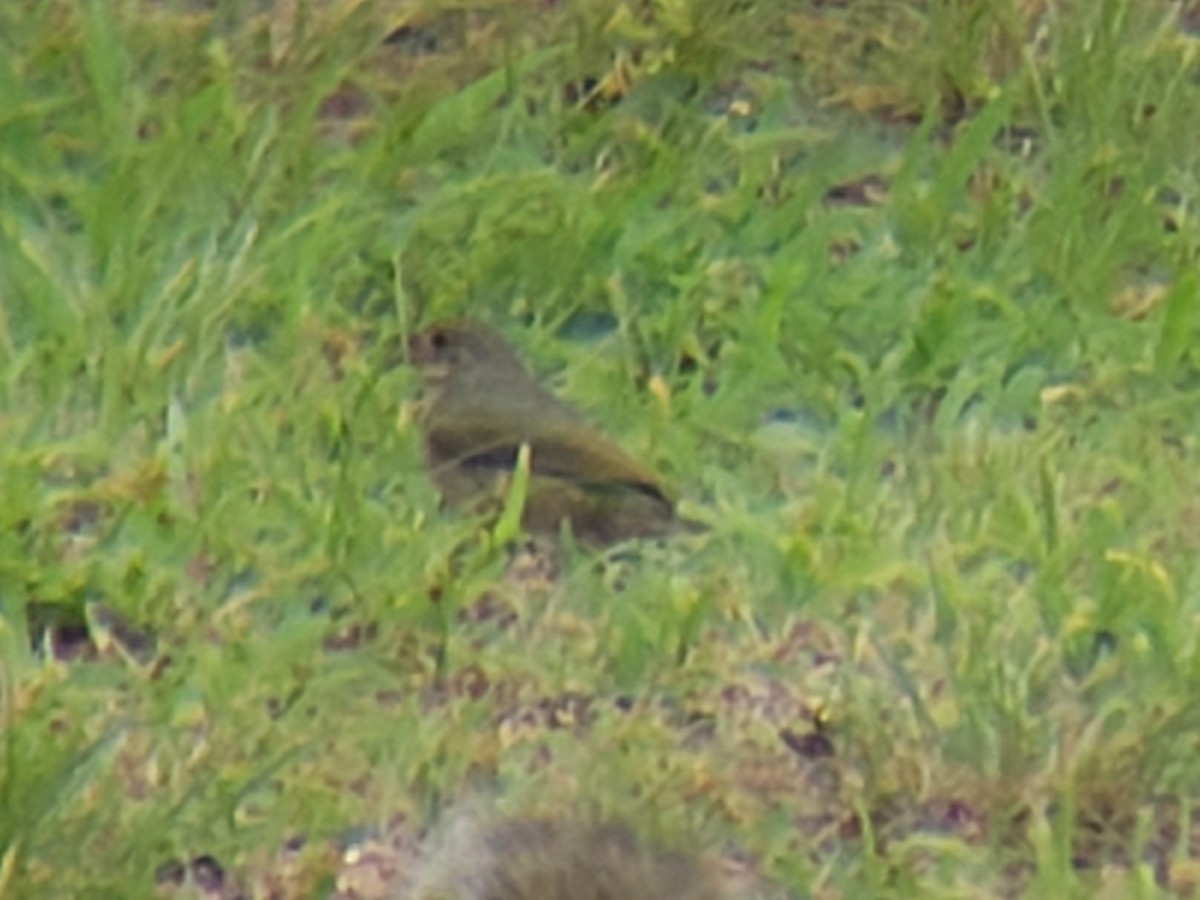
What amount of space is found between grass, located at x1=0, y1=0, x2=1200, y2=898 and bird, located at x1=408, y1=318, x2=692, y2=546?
0.06 m

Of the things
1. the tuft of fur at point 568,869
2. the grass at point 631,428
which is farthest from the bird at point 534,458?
the tuft of fur at point 568,869

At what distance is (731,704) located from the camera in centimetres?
395

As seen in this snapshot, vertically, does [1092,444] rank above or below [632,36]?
below

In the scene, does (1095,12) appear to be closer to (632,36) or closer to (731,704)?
(632,36)

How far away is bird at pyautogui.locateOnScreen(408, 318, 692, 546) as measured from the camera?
4227 millimetres

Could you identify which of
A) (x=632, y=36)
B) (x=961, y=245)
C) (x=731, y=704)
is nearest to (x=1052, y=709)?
(x=731, y=704)

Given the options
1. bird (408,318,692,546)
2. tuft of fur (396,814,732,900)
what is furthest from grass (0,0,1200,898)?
tuft of fur (396,814,732,900)

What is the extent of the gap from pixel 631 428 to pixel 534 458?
245 mm

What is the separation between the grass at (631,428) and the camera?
375 cm

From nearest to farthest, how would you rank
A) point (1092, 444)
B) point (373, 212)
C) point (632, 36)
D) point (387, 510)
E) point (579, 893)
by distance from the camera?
point (579, 893), point (387, 510), point (1092, 444), point (373, 212), point (632, 36)

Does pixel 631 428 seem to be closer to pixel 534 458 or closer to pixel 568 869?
pixel 534 458

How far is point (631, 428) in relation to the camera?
446 centimetres

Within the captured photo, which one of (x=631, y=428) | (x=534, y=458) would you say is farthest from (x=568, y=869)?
(x=631, y=428)

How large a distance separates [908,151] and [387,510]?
4.95 ft
